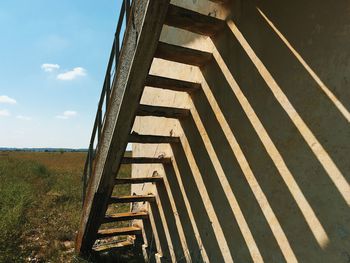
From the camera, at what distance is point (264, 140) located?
2.39 m

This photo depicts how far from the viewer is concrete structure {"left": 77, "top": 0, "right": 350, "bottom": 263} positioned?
185 cm

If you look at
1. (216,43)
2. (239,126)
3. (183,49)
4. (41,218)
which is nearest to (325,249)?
(239,126)

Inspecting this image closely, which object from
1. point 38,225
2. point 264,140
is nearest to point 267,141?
point 264,140

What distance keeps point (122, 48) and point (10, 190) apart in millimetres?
8043

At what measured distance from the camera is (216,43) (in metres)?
3.06

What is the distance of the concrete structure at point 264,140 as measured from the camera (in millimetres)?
1854

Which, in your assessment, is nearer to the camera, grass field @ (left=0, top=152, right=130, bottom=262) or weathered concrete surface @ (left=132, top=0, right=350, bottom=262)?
weathered concrete surface @ (left=132, top=0, right=350, bottom=262)

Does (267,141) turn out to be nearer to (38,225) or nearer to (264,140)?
(264,140)

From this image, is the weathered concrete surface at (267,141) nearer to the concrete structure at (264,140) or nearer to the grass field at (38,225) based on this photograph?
the concrete structure at (264,140)

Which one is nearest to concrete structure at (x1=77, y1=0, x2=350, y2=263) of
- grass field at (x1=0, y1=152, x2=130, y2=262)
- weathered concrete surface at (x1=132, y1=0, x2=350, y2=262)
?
weathered concrete surface at (x1=132, y1=0, x2=350, y2=262)

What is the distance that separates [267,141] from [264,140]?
0.04 m

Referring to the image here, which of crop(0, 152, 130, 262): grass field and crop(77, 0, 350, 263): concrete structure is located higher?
crop(0, 152, 130, 262): grass field

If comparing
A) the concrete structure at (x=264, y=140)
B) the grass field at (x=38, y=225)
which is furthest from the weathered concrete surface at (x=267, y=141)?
the grass field at (x=38, y=225)

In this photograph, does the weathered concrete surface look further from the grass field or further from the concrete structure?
the grass field
